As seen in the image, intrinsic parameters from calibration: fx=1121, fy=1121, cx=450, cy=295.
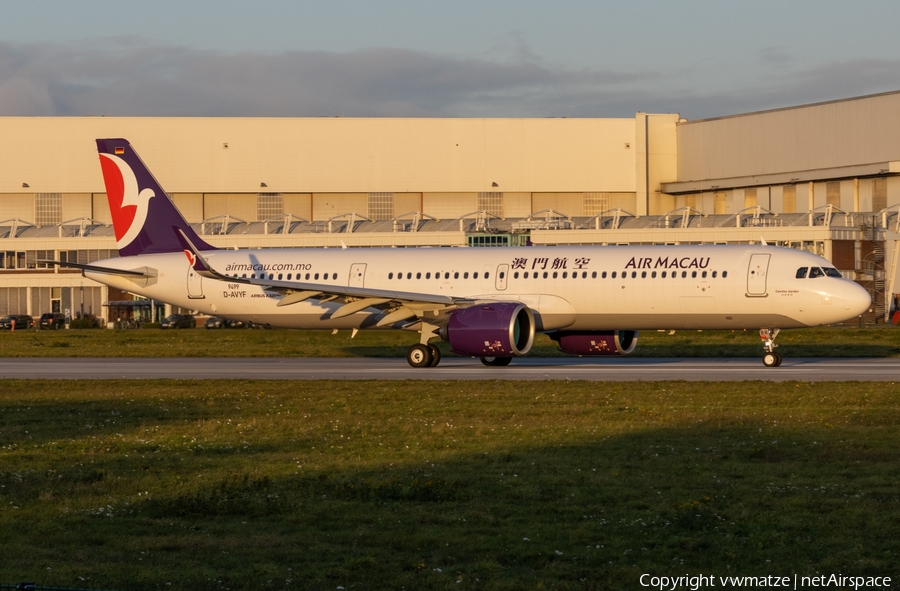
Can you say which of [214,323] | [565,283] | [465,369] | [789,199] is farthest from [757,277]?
[789,199]

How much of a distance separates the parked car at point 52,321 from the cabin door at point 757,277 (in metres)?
55.1

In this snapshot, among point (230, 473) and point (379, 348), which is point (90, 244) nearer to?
point (379, 348)

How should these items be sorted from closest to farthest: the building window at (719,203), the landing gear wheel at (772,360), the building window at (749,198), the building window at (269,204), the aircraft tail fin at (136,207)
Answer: the landing gear wheel at (772,360) → the aircraft tail fin at (136,207) → the building window at (749,198) → the building window at (269,204) → the building window at (719,203)

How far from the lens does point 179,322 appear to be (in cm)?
7400

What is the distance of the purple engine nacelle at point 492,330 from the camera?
31969 mm

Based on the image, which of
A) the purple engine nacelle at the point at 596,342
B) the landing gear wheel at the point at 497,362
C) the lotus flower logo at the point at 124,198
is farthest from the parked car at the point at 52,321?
the purple engine nacelle at the point at 596,342

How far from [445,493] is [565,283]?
867 inches

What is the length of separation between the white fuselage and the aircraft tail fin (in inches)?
37.8

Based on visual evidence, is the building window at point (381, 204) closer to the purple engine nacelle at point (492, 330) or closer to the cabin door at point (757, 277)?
the purple engine nacelle at point (492, 330)

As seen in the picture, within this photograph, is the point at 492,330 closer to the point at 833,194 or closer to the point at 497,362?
the point at 497,362

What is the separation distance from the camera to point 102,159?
41.2 meters

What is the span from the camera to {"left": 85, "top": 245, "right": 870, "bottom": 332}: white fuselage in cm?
3238

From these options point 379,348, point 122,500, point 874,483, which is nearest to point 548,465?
point 874,483

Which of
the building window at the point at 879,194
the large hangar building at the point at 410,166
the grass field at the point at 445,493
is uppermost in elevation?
the large hangar building at the point at 410,166
